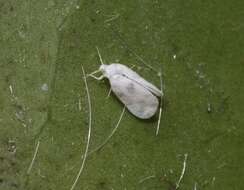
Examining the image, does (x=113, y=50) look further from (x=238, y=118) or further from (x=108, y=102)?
(x=238, y=118)

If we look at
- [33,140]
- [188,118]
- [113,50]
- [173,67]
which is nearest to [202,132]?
[188,118]
